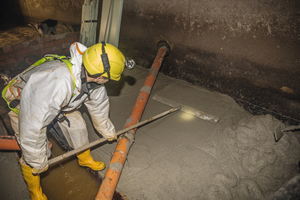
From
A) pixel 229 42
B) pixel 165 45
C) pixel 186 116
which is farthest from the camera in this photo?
pixel 165 45

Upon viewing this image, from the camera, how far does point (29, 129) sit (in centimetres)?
151

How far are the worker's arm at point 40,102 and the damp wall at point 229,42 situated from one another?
118 inches

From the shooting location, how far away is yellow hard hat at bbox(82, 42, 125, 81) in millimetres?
1588

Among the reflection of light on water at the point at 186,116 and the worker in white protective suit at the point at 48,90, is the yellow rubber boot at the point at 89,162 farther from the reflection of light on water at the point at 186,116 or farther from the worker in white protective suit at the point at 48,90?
the reflection of light on water at the point at 186,116

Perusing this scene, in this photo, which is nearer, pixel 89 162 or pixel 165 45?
pixel 89 162

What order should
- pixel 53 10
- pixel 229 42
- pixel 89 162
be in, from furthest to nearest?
pixel 53 10 → pixel 229 42 → pixel 89 162

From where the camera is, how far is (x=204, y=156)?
2.54 metres

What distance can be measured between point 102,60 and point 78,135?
48.6 inches

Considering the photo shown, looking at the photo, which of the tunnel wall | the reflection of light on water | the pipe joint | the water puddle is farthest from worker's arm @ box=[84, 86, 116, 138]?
the pipe joint

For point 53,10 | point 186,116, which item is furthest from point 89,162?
point 53,10

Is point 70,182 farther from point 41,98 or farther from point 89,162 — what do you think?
point 41,98

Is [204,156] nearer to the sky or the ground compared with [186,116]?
nearer to the ground

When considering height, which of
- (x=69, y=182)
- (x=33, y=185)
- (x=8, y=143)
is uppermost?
(x=8, y=143)

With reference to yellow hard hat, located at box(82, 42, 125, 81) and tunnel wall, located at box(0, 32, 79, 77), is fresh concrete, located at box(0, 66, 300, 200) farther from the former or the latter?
tunnel wall, located at box(0, 32, 79, 77)
